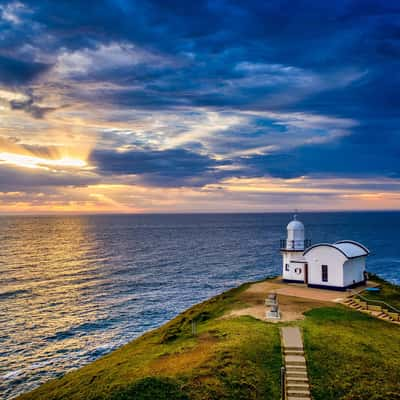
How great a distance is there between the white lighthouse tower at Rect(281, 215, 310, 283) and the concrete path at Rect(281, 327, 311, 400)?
844 inches

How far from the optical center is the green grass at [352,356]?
21.9 meters

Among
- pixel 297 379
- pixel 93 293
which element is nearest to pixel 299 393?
pixel 297 379

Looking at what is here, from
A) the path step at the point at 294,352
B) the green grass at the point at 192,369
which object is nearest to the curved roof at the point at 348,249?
the green grass at the point at 192,369

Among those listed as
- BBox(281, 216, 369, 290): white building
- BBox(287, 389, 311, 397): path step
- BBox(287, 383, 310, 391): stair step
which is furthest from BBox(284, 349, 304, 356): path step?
BBox(281, 216, 369, 290): white building

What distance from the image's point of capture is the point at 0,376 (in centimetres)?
3475

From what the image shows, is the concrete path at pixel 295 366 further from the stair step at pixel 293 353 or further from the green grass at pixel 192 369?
the green grass at pixel 192 369

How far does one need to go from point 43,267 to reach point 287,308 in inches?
2644

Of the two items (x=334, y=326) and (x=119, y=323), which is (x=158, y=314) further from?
(x=334, y=326)

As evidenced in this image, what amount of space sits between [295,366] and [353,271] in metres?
25.3

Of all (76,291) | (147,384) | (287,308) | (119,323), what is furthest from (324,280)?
Answer: (76,291)

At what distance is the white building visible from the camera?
44.9 m

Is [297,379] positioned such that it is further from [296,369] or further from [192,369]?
[192,369]

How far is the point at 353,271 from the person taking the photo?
46469 mm

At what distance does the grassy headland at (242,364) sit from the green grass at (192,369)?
0.18ft
